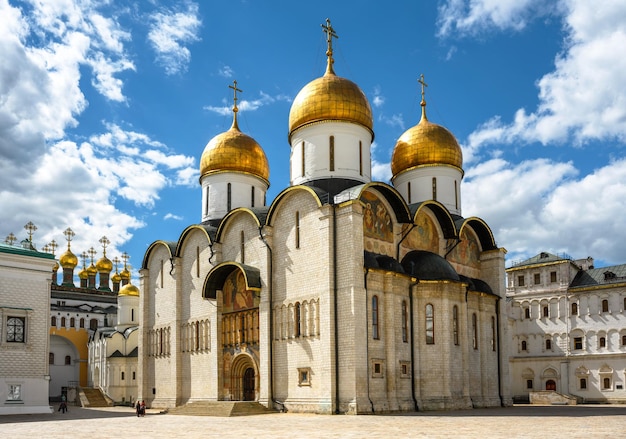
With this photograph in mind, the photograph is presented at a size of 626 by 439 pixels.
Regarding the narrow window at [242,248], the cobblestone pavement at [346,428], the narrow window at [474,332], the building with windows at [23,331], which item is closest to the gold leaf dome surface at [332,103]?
the narrow window at [242,248]

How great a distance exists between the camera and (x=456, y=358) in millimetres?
22469

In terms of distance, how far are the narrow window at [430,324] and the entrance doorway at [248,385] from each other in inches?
252

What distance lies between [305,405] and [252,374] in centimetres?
354

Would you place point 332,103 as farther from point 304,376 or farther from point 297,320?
point 304,376

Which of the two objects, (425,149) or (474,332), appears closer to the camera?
(474,332)

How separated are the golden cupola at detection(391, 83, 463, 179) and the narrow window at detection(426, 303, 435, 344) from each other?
23.7 feet

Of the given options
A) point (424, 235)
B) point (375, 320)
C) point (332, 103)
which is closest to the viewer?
point (375, 320)

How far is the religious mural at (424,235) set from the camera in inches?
931

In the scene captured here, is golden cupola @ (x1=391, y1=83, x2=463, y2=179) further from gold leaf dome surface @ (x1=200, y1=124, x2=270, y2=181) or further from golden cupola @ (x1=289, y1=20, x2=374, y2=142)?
gold leaf dome surface @ (x1=200, y1=124, x2=270, y2=181)

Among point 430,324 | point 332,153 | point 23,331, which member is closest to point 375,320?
point 430,324

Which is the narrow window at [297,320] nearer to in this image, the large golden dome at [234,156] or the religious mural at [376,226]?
the religious mural at [376,226]

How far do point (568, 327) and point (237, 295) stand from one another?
19.3m

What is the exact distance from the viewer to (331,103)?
24.1 meters

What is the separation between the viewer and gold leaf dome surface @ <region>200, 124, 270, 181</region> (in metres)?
28.6
